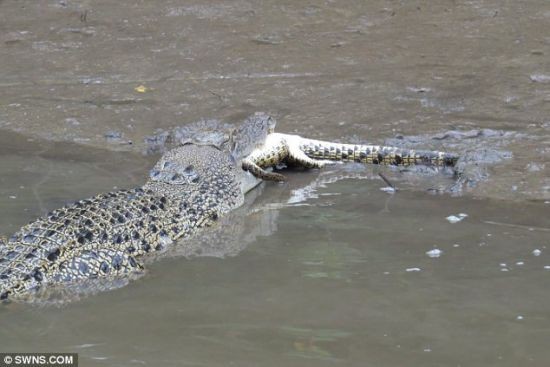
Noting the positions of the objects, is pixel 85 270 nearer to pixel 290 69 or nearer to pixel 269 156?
pixel 269 156

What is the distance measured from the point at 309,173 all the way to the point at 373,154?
492mm

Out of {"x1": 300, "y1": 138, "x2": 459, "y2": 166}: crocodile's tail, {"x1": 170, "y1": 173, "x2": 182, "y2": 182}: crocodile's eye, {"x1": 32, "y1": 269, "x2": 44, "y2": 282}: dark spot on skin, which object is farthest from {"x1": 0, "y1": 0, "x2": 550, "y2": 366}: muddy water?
{"x1": 170, "y1": 173, "x2": 182, "y2": 182}: crocodile's eye

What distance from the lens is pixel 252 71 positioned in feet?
29.9

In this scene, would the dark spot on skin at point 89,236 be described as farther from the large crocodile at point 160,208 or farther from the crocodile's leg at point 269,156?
the crocodile's leg at point 269,156

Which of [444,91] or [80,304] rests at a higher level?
[444,91]

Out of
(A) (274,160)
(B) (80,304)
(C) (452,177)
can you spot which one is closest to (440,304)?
(B) (80,304)

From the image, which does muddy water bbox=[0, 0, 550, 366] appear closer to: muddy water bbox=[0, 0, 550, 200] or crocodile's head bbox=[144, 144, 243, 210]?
muddy water bbox=[0, 0, 550, 200]

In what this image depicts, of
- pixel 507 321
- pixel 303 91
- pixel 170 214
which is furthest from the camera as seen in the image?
pixel 303 91

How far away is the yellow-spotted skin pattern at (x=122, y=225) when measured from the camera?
521cm

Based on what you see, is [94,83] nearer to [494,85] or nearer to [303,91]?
[303,91]

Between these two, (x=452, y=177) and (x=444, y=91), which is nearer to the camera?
(x=452, y=177)

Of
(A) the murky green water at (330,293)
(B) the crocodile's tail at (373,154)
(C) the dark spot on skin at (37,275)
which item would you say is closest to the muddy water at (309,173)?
(A) the murky green water at (330,293)

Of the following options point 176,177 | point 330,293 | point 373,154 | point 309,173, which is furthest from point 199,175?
point 330,293

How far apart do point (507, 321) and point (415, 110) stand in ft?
12.3
